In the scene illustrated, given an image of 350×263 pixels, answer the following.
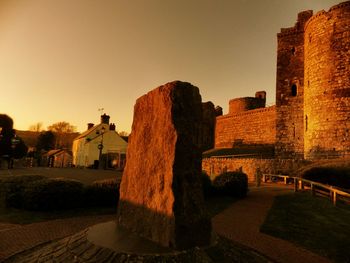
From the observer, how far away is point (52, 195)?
37.2ft

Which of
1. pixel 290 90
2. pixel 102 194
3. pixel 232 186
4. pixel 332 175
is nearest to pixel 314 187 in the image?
pixel 332 175

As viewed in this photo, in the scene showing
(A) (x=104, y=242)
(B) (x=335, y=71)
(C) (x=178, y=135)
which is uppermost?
(B) (x=335, y=71)

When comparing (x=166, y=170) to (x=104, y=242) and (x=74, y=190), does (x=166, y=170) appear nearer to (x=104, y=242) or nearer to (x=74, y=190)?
(x=104, y=242)

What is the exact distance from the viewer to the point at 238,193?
653 inches

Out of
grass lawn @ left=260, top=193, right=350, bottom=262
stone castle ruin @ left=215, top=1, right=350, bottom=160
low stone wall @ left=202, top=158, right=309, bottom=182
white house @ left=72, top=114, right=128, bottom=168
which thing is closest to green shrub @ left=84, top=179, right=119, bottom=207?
grass lawn @ left=260, top=193, right=350, bottom=262

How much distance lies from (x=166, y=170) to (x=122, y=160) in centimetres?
3992

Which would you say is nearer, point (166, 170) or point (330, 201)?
point (166, 170)

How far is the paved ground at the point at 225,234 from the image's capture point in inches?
283

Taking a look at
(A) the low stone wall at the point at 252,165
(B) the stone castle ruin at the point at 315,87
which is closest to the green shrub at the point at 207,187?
(A) the low stone wall at the point at 252,165

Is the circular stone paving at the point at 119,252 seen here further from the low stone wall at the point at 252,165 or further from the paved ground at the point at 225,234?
the low stone wall at the point at 252,165

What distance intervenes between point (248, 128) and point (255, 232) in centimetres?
3424

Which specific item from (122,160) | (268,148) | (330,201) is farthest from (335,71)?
(122,160)

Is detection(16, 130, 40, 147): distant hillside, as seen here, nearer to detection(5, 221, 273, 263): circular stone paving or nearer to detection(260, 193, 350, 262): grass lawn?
detection(260, 193, 350, 262): grass lawn

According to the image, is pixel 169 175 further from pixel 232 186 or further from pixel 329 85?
pixel 329 85
